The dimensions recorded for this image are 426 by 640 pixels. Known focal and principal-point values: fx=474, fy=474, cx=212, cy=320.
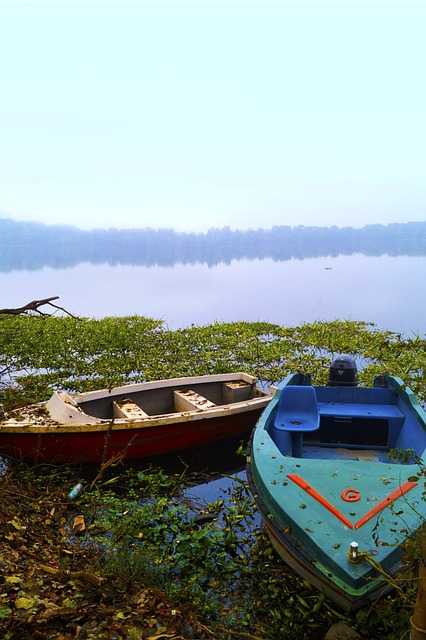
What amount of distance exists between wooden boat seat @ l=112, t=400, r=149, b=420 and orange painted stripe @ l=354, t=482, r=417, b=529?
4.45 m

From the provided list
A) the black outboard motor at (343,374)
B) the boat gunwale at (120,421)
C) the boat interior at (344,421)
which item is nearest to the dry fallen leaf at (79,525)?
the boat gunwale at (120,421)

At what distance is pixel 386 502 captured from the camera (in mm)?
4484

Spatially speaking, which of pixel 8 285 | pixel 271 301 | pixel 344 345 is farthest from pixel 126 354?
pixel 8 285

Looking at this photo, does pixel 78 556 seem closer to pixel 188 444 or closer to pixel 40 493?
pixel 40 493

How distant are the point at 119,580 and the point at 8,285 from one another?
65018 mm

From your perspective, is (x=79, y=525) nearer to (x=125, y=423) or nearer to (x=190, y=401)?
(x=125, y=423)

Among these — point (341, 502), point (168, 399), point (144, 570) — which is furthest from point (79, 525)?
point (168, 399)

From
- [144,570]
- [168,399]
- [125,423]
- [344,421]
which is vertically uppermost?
[344,421]

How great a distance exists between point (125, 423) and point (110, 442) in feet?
1.48

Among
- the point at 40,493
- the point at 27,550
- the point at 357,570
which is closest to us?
the point at 357,570

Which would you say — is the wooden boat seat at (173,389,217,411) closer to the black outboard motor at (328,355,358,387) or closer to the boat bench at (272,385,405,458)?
the boat bench at (272,385,405,458)

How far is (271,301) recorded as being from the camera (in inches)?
1725

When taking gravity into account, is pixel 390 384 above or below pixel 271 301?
above

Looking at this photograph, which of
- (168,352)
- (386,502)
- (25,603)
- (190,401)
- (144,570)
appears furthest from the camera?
(168,352)
